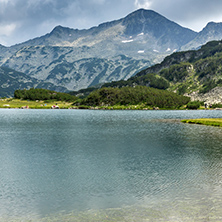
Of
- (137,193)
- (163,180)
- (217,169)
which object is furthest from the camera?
(217,169)

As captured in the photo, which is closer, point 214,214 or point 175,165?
point 214,214

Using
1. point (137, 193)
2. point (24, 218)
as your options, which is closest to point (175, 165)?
point (137, 193)

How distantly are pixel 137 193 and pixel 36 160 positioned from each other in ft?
85.7

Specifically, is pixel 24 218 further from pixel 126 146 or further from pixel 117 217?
pixel 126 146

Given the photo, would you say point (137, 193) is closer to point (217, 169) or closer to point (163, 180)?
point (163, 180)

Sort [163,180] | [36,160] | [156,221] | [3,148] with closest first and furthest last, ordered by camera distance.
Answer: [156,221]
[163,180]
[36,160]
[3,148]

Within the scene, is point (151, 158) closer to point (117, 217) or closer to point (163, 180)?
point (163, 180)

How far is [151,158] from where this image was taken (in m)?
51.5

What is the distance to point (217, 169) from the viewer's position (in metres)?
42.2

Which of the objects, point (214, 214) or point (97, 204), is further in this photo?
point (97, 204)

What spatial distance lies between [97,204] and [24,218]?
7.46 meters

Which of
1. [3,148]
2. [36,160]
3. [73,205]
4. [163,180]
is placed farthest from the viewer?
[3,148]

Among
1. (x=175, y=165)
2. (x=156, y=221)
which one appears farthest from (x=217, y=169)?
(x=156, y=221)

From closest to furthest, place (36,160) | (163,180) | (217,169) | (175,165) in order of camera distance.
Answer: (163,180)
(217,169)
(175,165)
(36,160)
